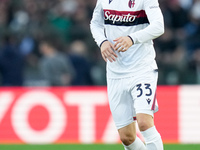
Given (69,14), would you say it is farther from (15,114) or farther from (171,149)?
(171,149)

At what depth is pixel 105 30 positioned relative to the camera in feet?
21.3

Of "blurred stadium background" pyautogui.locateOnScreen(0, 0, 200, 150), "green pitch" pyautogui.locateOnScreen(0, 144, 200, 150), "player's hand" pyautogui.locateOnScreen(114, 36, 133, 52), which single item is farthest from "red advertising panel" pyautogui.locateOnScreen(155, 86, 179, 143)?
"player's hand" pyautogui.locateOnScreen(114, 36, 133, 52)

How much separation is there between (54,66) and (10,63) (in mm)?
1075

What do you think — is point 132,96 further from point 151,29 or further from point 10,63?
point 10,63

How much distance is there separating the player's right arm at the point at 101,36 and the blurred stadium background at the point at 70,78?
10.6 ft

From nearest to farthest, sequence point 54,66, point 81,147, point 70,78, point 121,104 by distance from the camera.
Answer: point 121,104 → point 81,147 → point 54,66 → point 70,78

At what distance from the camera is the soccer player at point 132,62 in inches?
232

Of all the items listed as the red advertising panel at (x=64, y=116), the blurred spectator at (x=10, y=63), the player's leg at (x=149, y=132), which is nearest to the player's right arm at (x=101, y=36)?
the player's leg at (x=149, y=132)

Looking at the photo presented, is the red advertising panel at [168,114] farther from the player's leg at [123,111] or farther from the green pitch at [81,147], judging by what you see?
the player's leg at [123,111]

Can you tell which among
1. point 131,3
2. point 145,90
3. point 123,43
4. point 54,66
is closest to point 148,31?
point 123,43

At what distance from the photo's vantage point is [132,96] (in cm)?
617

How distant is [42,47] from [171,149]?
12.5ft

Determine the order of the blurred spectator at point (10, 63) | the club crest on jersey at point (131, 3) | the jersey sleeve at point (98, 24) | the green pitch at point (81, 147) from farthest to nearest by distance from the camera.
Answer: the blurred spectator at point (10, 63), the green pitch at point (81, 147), the jersey sleeve at point (98, 24), the club crest on jersey at point (131, 3)

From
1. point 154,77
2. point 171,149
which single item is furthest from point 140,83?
point 171,149
